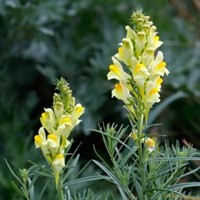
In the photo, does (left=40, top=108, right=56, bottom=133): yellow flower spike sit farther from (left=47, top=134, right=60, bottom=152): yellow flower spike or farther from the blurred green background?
the blurred green background

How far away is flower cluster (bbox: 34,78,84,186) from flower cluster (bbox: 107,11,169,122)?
3.2 inches

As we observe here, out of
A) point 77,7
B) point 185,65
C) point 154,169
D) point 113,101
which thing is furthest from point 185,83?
point 154,169

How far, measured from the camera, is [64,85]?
0.93 m

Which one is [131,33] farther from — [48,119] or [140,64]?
[48,119]

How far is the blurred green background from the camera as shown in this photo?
2412 mm

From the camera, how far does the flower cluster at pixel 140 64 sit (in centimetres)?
94

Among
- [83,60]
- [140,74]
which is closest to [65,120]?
[140,74]

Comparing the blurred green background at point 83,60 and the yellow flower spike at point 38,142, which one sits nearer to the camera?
the yellow flower spike at point 38,142

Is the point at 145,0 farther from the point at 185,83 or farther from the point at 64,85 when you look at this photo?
the point at 64,85

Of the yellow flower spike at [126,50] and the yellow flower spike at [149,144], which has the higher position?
the yellow flower spike at [126,50]

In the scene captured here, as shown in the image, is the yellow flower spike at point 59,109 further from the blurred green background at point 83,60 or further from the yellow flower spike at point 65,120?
the blurred green background at point 83,60

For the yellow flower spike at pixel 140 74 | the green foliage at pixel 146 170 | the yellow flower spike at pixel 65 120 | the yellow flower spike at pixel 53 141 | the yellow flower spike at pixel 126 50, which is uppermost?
the yellow flower spike at pixel 126 50

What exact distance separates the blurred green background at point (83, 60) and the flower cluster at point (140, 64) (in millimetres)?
1339

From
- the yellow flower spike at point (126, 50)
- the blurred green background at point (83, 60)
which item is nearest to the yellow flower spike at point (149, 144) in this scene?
the yellow flower spike at point (126, 50)
